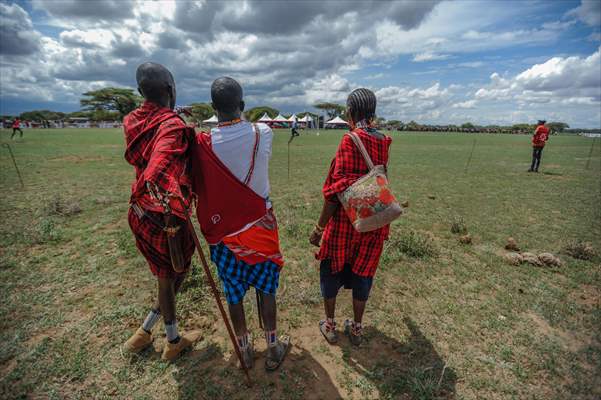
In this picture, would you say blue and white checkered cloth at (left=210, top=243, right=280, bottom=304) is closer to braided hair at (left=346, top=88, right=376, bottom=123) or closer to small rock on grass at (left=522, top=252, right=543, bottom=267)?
braided hair at (left=346, top=88, right=376, bottom=123)

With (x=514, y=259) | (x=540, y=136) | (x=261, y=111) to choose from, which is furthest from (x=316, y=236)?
(x=261, y=111)

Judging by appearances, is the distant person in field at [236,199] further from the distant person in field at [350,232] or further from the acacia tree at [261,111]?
the acacia tree at [261,111]

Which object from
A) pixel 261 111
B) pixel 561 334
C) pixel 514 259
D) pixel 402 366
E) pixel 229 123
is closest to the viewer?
pixel 229 123

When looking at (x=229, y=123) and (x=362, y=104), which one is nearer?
(x=229, y=123)

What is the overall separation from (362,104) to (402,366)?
87.7 inches

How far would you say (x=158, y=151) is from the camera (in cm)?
175

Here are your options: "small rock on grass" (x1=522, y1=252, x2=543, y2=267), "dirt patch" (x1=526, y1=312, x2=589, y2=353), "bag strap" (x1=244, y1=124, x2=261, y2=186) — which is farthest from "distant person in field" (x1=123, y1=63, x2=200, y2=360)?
"small rock on grass" (x1=522, y1=252, x2=543, y2=267)

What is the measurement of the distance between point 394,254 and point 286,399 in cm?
284

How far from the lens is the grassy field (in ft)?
7.64

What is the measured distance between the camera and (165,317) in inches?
95.0

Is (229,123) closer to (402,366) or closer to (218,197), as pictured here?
(218,197)

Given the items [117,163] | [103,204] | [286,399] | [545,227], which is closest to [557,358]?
[286,399]

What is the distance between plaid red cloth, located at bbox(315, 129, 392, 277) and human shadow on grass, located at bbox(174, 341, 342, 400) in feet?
2.86

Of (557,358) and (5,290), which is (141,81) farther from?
(557,358)
